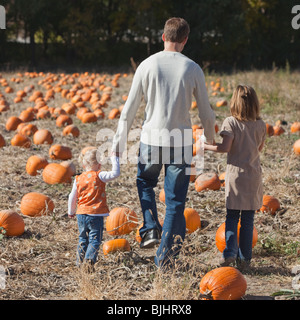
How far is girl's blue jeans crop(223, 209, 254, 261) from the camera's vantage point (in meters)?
3.89

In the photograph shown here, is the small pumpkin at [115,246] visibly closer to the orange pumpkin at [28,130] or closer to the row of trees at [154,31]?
the orange pumpkin at [28,130]

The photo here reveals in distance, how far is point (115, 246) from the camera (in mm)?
4199

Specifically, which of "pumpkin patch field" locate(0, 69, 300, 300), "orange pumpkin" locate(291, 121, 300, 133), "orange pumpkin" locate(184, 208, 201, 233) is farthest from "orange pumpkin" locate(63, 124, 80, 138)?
"orange pumpkin" locate(184, 208, 201, 233)

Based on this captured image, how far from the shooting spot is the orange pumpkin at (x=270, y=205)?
512 cm

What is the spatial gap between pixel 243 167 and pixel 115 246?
1331 millimetres

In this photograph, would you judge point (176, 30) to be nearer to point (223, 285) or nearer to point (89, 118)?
point (223, 285)

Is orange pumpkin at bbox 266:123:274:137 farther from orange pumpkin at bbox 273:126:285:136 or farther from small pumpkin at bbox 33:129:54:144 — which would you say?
small pumpkin at bbox 33:129:54:144

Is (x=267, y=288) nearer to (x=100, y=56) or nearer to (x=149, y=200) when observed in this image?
(x=149, y=200)

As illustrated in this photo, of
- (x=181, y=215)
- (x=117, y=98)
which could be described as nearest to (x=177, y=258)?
(x=181, y=215)

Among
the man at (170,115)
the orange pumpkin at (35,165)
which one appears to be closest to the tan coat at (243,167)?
the man at (170,115)

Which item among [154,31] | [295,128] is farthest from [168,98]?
[154,31]
